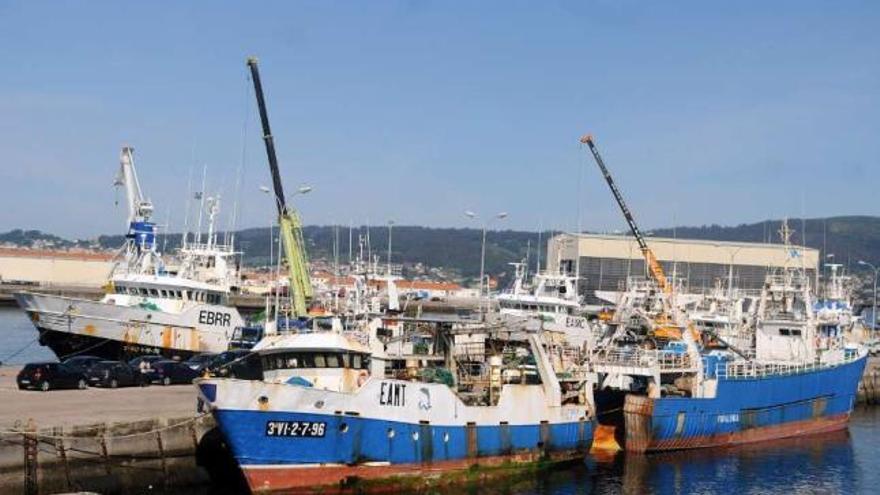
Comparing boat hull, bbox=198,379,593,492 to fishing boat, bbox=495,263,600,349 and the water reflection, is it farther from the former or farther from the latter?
fishing boat, bbox=495,263,600,349

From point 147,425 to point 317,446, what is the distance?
6.04m

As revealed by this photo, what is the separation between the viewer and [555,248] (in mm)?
191250

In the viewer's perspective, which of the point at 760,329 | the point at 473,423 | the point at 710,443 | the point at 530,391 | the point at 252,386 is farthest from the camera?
the point at 760,329

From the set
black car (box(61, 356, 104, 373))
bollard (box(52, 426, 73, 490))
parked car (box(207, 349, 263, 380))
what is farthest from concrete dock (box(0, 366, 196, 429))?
bollard (box(52, 426, 73, 490))

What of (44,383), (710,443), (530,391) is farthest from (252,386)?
(710,443)

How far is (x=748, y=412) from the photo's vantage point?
181 feet

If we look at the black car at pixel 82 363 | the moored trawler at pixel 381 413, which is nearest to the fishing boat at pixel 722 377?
the moored trawler at pixel 381 413

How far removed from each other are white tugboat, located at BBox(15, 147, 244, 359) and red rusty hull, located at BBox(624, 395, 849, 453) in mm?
31598

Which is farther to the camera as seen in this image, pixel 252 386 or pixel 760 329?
pixel 760 329

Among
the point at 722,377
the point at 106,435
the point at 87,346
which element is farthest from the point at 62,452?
the point at 87,346

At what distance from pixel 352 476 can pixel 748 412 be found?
27178 mm

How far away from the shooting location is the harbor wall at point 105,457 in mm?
32156

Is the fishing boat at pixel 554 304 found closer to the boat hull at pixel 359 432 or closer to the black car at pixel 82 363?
the boat hull at pixel 359 432

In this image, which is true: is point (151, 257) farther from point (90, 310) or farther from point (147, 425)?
point (147, 425)
